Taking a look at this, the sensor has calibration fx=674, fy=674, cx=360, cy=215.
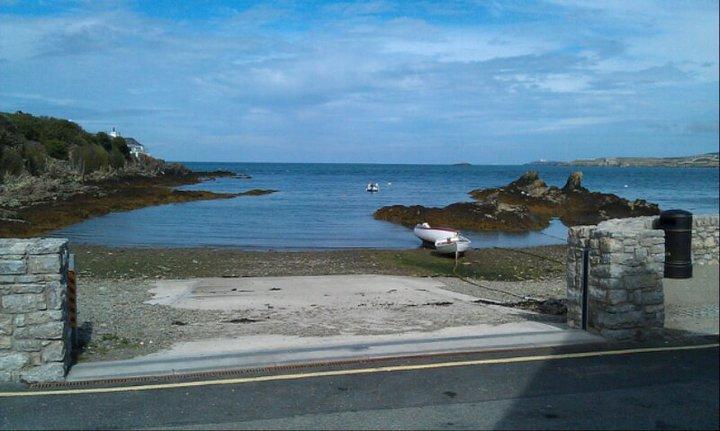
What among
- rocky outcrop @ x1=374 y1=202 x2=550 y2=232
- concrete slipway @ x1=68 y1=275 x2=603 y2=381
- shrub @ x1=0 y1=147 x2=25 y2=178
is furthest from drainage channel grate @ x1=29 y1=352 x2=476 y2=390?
shrub @ x1=0 y1=147 x2=25 y2=178

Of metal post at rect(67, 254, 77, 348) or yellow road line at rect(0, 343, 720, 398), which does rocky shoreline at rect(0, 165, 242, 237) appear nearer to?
metal post at rect(67, 254, 77, 348)

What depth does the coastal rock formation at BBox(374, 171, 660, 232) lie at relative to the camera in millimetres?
38312

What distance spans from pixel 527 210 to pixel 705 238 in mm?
29436

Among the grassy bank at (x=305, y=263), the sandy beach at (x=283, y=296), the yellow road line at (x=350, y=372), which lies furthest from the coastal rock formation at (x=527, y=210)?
the yellow road line at (x=350, y=372)

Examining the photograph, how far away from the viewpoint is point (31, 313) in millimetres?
7086

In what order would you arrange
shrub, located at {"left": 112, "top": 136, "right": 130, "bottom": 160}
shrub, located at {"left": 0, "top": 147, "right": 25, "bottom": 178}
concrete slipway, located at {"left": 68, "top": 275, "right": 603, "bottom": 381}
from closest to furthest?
concrete slipway, located at {"left": 68, "top": 275, "right": 603, "bottom": 381} < shrub, located at {"left": 0, "top": 147, "right": 25, "bottom": 178} < shrub, located at {"left": 112, "top": 136, "right": 130, "bottom": 160}

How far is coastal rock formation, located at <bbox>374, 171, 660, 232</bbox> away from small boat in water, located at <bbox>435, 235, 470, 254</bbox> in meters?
11.5

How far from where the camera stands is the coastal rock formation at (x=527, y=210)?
38.3 meters

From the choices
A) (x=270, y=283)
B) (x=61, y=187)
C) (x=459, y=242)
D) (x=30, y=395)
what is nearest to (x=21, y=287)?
(x=30, y=395)

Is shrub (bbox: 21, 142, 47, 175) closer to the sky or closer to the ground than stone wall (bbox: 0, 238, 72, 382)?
closer to the sky

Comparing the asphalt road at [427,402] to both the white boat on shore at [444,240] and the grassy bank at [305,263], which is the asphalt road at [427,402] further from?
the white boat on shore at [444,240]

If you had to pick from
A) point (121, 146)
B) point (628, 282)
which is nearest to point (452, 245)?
point (628, 282)

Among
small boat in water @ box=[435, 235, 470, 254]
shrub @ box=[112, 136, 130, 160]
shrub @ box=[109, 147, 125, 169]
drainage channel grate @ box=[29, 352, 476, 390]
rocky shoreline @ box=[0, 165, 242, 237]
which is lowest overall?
small boat in water @ box=[435, 235, 470, 254]

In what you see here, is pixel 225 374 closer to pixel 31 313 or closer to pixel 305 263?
pixel 31 313
